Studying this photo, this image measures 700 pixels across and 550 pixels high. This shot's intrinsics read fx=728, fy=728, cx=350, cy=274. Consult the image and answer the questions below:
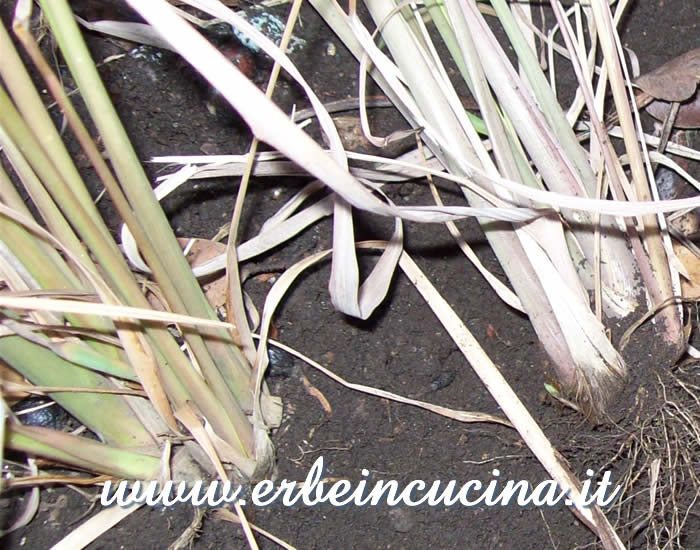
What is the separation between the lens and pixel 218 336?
0.71 m

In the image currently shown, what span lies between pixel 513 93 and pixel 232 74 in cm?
43

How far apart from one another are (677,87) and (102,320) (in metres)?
0.73

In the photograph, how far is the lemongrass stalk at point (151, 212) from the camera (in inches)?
18.7

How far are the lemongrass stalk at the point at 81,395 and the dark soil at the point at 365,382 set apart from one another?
10 cm

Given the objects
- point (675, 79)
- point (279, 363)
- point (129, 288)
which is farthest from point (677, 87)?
point (129, 288)

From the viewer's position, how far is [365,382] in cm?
84

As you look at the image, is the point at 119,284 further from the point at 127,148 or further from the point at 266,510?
the point at 266,510

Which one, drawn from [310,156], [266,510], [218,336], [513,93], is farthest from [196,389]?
[513,93]

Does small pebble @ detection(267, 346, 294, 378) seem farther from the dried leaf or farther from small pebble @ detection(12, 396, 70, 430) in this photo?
the dried leaf

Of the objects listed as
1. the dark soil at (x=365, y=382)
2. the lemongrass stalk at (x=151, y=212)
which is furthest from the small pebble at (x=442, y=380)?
the lemongrass stalk at (x=151, y=212)

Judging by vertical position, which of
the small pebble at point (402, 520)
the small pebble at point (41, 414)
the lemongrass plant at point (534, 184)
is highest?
the lemongrass plant at point (534, 184)

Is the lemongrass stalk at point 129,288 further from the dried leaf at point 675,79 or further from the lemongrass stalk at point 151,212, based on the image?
the dried leaf at point 675,79

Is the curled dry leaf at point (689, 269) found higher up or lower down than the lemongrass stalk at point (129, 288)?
lower down

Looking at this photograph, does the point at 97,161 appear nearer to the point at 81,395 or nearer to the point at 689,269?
the point at 81,395
